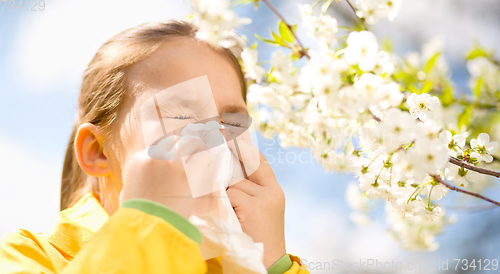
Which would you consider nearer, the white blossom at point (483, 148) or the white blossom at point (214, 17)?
the white blossom at point (214, 17)

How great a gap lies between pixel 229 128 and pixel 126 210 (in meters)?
0.33

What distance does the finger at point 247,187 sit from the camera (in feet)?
2.08

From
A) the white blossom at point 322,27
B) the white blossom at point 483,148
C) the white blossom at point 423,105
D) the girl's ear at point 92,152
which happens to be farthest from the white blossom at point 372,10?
the girl's ear at point 92,152

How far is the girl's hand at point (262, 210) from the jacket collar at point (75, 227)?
0.33 m

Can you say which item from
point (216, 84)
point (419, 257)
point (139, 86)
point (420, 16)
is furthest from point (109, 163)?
point (419, 257)

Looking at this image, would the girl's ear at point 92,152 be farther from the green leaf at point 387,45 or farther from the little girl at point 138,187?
the green leaf at point 387,45

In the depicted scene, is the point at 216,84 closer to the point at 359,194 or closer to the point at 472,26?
the point at 359,194

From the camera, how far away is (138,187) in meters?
0.49

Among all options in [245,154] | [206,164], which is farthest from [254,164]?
[206,164]

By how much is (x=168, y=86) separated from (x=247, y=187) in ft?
0.87

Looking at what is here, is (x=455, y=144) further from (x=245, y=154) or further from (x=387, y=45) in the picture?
(x=387, y=45)

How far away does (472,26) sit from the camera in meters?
1.59

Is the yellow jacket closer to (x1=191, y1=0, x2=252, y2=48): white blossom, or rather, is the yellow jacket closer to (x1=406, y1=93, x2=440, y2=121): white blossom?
(x1=191, y1=0, x2=252, y2=48): white blossom

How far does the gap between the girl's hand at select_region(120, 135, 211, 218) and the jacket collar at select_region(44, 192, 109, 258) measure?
0.29m
